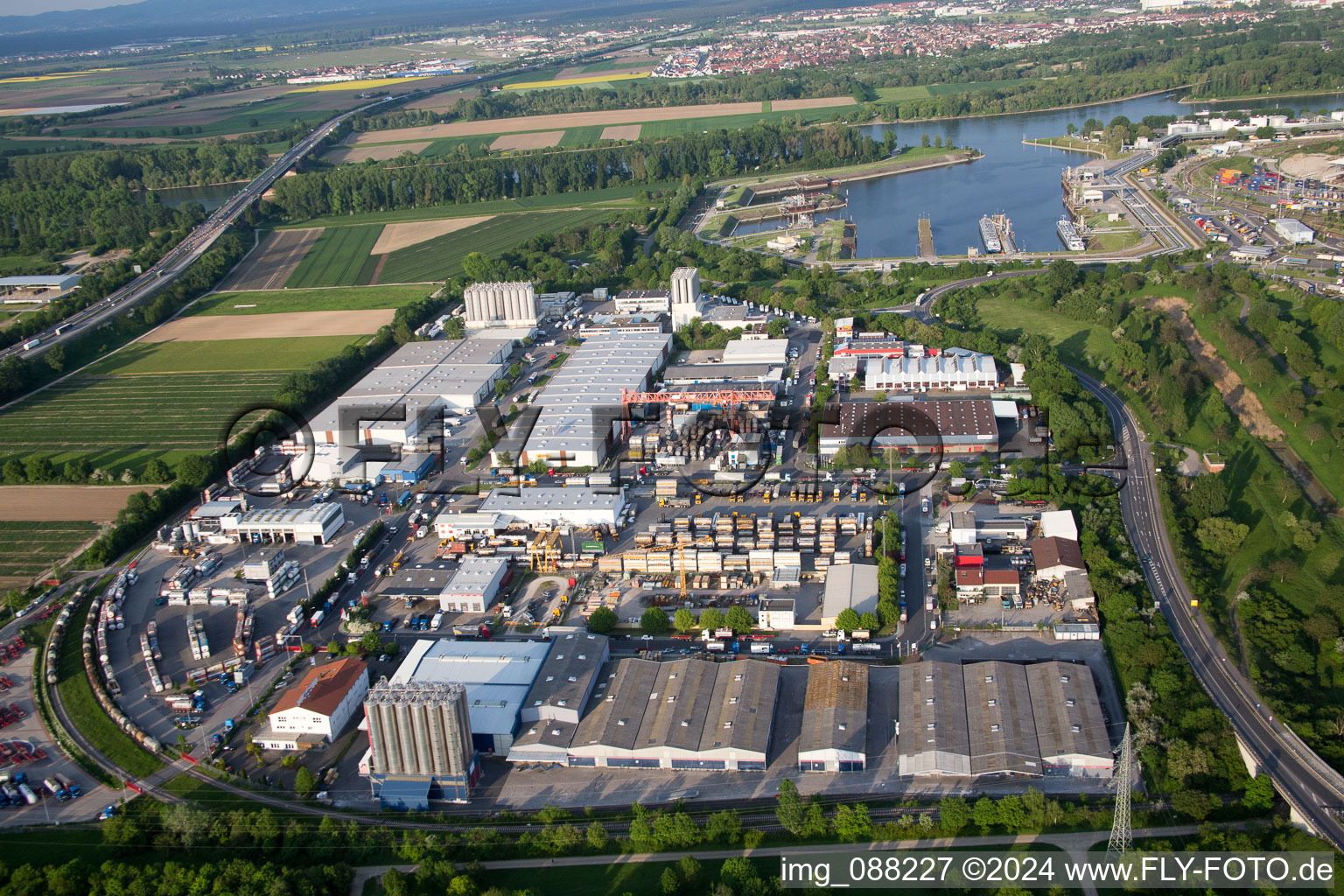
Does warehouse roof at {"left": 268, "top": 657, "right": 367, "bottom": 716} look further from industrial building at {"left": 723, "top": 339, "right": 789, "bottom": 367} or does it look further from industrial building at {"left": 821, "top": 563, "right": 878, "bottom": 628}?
industrial building at {"left": 723, "top": 339, "right": 789, "bottom": 367}

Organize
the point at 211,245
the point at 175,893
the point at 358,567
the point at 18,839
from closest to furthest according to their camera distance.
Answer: the point at 175,893 < the point at 18,839 < the point at 358,567 < the point at 211,245

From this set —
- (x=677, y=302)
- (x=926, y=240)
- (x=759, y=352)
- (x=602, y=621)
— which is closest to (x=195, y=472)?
(x=602, y=621)

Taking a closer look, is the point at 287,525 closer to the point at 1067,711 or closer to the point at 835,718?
the point at 835,718

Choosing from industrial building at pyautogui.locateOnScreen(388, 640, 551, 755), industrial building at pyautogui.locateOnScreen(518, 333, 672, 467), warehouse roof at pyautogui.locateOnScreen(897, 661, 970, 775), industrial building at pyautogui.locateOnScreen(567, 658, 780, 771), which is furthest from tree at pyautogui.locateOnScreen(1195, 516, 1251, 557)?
industrial building at pyautogui.locateOnScreen(518, 333, 672, 467)

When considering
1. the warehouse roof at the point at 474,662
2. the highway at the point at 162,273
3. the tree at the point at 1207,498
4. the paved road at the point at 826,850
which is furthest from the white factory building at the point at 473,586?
the highway at the point at 162,273

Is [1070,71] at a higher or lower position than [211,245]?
higher

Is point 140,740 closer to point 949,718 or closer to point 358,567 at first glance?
point 358,567

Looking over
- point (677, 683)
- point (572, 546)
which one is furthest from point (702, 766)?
point (572, 546)
